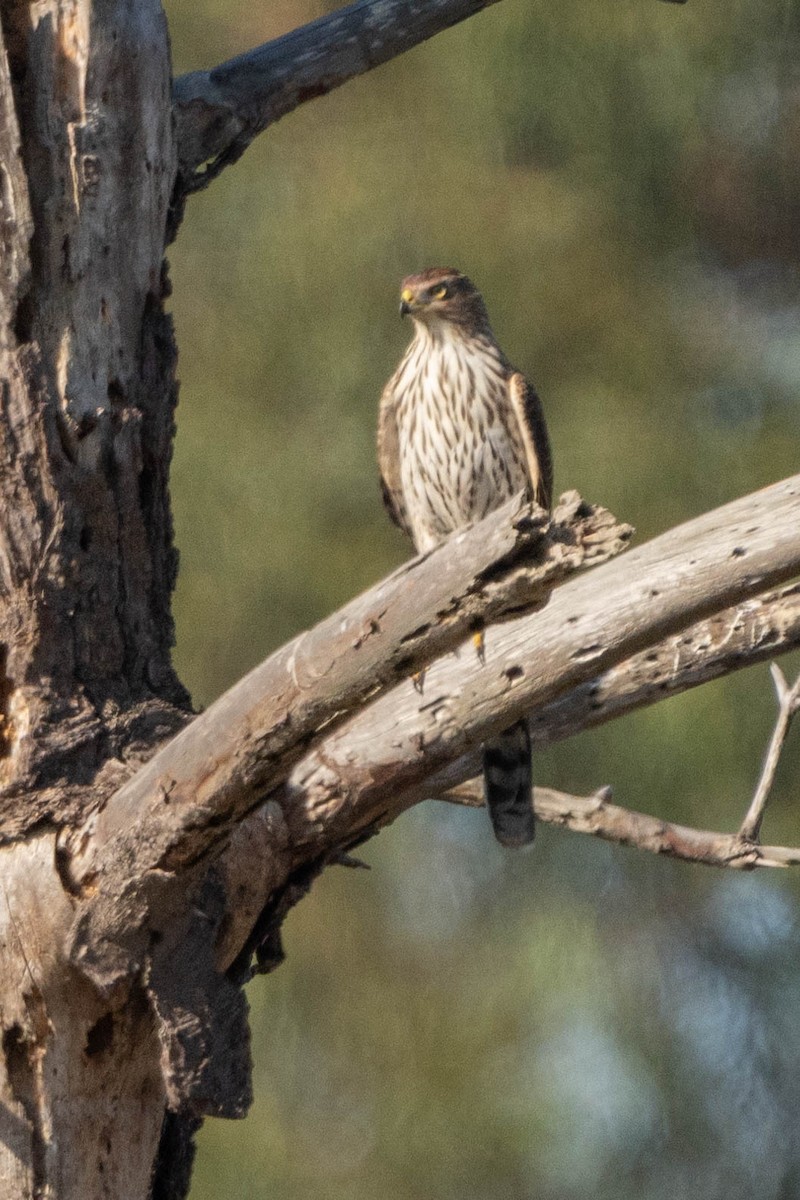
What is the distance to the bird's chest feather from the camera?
14.9 ft

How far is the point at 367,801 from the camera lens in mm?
3000

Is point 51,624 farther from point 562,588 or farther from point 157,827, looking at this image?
point 562,588

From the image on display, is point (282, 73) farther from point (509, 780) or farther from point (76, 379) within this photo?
point (509, 780)

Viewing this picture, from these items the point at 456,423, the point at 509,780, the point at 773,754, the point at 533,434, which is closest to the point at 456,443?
the point at 456,423

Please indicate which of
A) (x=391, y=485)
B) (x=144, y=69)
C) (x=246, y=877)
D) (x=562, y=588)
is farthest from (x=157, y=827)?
(x=391, y=485)

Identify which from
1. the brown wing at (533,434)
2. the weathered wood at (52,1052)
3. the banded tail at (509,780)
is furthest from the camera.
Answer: the brown wing at (533,434)

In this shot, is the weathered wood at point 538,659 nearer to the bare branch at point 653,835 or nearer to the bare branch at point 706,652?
the bare branch at point 706,652

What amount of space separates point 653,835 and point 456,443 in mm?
1371

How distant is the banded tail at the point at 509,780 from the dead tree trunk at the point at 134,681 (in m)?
0.54

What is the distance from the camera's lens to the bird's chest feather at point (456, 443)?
4.54 meters

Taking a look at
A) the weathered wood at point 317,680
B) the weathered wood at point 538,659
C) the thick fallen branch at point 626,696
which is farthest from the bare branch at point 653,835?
the weathered wood at point 317,680

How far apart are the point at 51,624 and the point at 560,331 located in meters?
2.53

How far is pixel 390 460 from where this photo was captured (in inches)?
186

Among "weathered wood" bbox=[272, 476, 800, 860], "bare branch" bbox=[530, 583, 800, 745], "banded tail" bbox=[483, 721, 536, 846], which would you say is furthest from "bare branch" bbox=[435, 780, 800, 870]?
"weathered wood" bbox=[272, 476, 800, 860]
